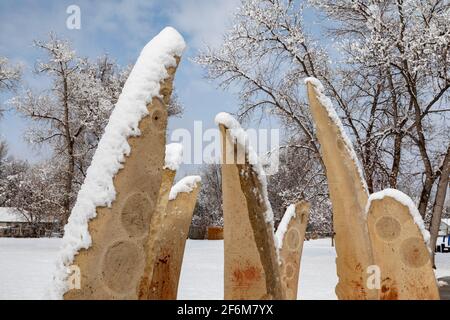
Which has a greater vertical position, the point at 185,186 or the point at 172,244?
the point at 185,186

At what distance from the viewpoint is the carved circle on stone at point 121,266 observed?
2.39m

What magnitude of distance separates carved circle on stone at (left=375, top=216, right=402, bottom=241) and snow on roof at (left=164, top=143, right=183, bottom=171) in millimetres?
1458

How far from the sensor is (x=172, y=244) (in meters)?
3.42

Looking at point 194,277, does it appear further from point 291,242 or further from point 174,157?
point 174,157

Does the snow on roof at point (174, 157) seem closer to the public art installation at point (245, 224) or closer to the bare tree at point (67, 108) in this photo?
the public art installation at point (245, 224)

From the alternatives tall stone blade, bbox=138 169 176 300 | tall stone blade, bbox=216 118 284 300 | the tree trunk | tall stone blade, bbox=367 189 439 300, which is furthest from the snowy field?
tall stone blade, bbox=367 189 439 300

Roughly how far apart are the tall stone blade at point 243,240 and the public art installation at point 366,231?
968 millimetres

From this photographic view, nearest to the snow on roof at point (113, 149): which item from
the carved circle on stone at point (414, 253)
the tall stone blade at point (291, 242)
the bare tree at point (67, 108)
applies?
the tall stone blade at point (291, 242)

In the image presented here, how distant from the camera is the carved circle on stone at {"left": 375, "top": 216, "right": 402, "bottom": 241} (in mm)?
3393

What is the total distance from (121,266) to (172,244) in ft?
3.30

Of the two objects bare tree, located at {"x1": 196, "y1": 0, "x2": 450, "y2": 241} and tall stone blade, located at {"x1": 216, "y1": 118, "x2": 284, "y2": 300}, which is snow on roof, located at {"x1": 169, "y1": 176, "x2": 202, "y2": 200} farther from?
bare tree, located at {"x1": 196, "y1": 0, "x2": 450, "y2": 241}

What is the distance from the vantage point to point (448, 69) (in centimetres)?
1436

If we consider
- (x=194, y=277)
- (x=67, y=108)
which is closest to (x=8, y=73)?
(x=67, y=108)
